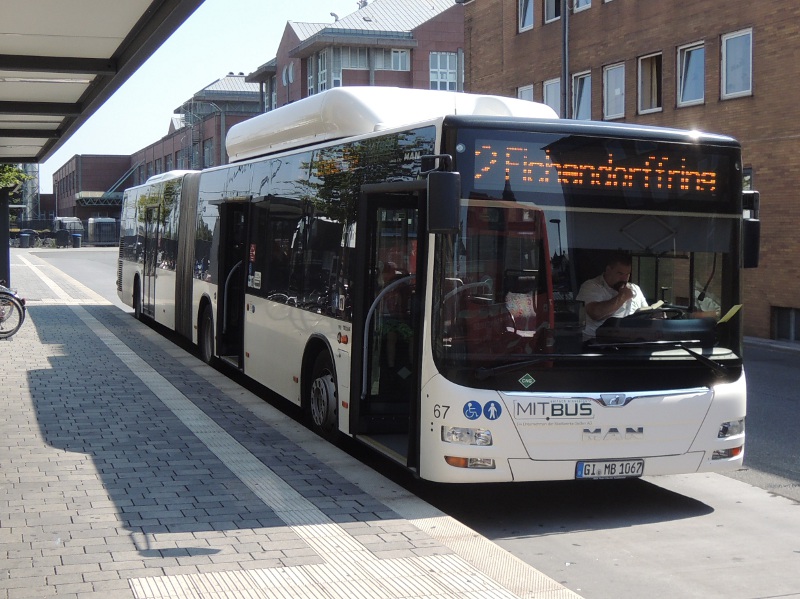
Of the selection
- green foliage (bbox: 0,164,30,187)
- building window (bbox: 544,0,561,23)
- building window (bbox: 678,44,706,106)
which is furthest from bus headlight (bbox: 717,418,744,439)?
green foliage (bbox: 0,164,30,187)

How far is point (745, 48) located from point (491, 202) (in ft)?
61.5

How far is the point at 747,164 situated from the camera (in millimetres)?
24000

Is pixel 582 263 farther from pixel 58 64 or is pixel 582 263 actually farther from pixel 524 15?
pixel 524 15

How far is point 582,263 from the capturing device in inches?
297

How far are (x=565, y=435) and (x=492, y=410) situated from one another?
0.52 meters

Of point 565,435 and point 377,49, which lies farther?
point 377,49

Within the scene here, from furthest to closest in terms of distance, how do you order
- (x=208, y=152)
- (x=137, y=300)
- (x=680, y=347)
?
(x=208, y=152) < (x=137, y=300) < (x=680, y=347)

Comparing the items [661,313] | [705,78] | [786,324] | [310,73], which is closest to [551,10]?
[705,78]

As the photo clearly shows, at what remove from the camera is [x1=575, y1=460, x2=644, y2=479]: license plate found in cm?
752

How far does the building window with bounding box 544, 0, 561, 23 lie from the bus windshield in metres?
26.5

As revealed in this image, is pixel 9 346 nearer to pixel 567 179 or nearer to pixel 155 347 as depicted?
pixel 155 347

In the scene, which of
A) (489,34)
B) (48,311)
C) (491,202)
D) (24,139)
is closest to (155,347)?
(24,139)

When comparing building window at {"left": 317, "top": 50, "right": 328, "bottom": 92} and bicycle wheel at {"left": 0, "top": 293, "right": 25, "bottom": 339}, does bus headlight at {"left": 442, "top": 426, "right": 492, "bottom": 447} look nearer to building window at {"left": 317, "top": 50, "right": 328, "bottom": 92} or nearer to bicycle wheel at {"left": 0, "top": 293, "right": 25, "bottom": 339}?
bicycle wheel at {"left": 0, "top": 293, "right": 25, "bottom": 339}

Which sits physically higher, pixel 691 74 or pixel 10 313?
pixel 691 74
